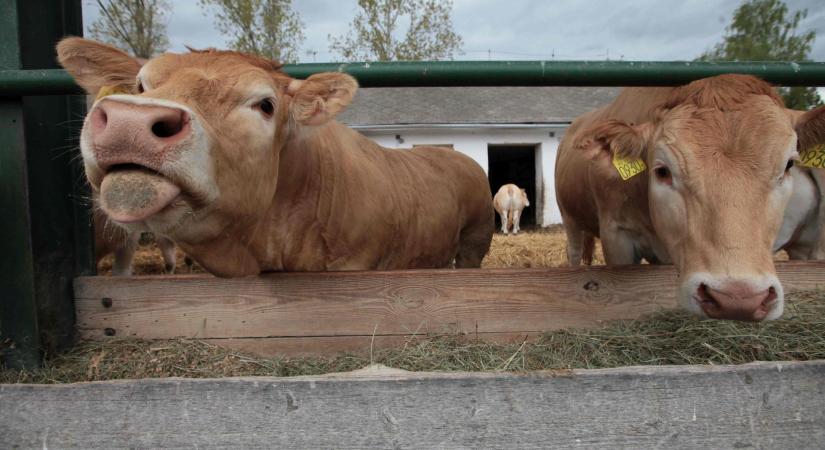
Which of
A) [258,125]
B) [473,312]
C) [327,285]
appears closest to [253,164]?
[258,125]

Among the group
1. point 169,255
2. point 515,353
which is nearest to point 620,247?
point 515,353

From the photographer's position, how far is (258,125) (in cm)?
221

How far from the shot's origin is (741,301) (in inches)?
74.4

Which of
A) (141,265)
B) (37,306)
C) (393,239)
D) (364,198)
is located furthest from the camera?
(141,265)

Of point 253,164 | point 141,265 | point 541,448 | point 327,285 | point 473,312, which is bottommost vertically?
point 141,265

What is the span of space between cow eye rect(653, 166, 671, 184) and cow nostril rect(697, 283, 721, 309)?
60cm

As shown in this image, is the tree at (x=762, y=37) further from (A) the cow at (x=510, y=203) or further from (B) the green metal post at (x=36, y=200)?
(B) the green metal post at (x=36, y=200)

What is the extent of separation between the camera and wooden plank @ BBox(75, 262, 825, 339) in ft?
7.68

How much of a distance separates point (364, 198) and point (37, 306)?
5.64 feet

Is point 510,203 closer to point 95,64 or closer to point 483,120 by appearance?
point 483,120

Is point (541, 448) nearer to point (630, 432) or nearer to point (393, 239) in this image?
point (630, 432)

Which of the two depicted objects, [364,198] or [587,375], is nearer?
[587,375]

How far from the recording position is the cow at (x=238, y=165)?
170cm

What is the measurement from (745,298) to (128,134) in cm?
221
